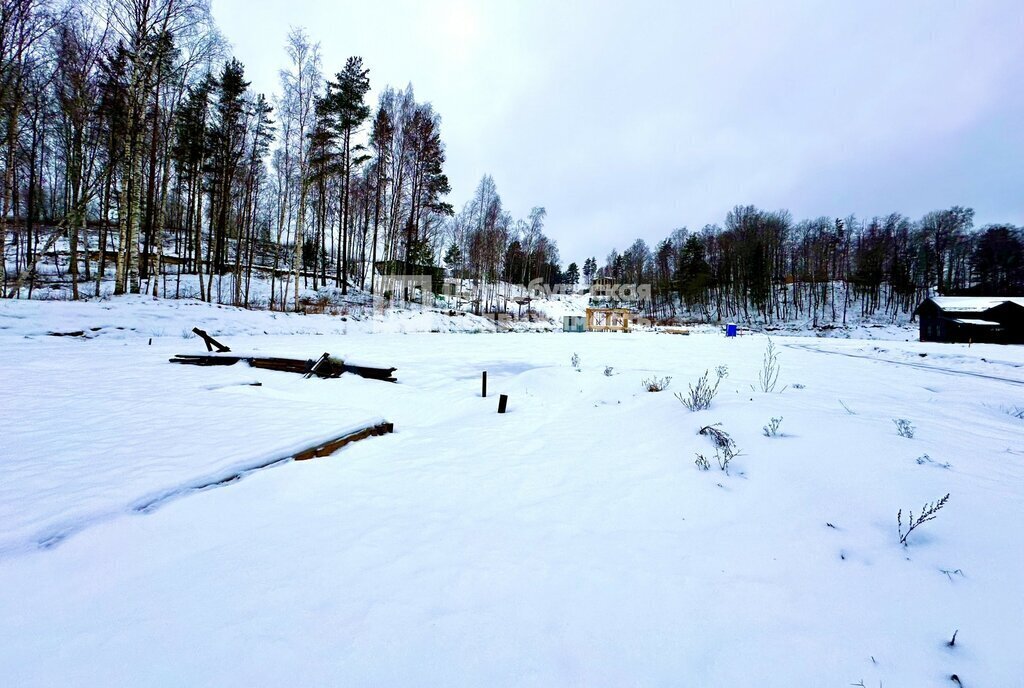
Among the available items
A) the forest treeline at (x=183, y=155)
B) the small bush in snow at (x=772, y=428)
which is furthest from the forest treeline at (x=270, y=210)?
the small bush in snow at (x=772, y=428)

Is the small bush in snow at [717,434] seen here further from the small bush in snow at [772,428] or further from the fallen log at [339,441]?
the fallen log at [339,441]

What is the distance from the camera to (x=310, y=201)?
25141 mm

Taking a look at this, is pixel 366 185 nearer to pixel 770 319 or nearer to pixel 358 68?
pixel 358 68

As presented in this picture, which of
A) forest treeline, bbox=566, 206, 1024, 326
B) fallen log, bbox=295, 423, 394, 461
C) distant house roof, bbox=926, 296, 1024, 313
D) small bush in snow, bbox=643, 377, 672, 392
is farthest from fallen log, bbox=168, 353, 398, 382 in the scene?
forest treeline, bbox=566, 206, 1024, 326

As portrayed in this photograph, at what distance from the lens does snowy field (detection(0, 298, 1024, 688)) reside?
1.32 meters

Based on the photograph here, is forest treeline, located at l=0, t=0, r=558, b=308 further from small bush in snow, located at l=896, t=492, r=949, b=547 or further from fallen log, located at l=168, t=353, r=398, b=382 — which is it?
small bush in snow, located at l=896, t=492, r=949, b=547

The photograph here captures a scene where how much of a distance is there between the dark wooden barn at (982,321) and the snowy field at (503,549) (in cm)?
2592

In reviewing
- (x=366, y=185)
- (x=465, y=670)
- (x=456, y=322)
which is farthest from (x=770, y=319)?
(x=465, y=670)

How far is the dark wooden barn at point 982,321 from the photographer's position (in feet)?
68.1

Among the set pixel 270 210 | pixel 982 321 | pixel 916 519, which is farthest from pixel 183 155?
pixel 982 321

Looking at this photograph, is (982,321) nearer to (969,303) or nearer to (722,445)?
(969,303)

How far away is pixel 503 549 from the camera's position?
6.53 feet

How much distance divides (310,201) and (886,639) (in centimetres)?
3010

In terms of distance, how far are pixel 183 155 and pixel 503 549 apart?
26675 millimetres
